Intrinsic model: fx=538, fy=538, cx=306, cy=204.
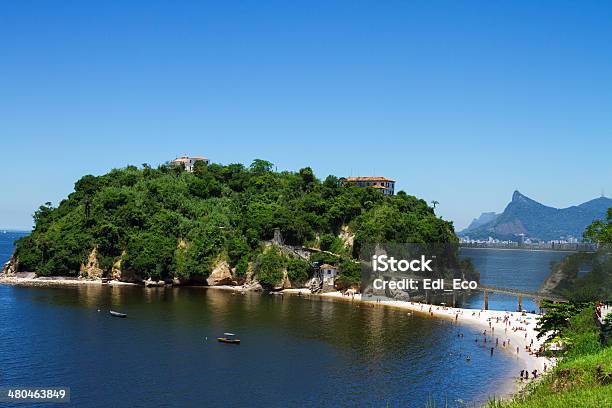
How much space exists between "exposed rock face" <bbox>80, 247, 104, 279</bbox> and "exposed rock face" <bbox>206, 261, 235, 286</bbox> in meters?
24.1

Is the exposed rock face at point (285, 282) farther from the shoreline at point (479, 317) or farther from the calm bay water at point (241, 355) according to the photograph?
the calm bay water at point (241, 355)

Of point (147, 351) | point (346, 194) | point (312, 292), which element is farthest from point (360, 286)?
point (147, 351)

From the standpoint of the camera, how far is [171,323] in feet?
238

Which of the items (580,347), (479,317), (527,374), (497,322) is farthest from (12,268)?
(580,347)

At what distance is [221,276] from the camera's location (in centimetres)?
10850

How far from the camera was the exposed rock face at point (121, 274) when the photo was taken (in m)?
111

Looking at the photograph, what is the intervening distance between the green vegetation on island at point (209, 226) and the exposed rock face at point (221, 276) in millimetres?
1115

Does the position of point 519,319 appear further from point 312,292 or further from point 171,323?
point 171,323

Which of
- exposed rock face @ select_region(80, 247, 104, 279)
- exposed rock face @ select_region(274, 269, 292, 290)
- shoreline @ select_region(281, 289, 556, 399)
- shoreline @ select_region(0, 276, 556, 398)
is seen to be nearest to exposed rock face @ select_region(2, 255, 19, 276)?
shoreline @ select_region(0, 276, 556, 398)

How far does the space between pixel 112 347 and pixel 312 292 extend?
161ft

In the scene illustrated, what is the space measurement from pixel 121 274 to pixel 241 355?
6147 cm

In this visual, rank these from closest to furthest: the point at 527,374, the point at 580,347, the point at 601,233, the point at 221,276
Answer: the point at 580,347, the point at 527,374, the point at 601,233, the point at 221,276

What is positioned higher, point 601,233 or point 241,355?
point 601,233

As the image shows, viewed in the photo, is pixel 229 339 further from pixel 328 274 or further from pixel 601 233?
pixel 601 233
